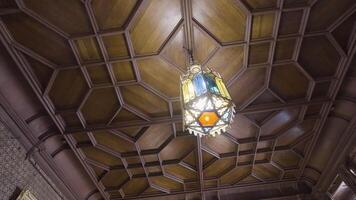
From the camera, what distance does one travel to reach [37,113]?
5508mm

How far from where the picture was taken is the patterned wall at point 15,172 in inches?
190

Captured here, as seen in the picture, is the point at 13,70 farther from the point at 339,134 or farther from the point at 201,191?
the point at 339,134

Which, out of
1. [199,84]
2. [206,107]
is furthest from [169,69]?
[206,107]

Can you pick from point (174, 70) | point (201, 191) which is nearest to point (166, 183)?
point (201, 191)

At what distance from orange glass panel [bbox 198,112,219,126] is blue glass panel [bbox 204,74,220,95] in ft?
0.95

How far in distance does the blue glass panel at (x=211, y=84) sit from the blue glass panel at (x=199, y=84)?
0.17 feet

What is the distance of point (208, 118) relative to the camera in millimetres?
3766

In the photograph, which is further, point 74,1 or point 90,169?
point 90,169

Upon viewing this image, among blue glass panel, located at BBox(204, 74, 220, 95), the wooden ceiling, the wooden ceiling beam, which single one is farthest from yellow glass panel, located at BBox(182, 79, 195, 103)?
the wooden ceiling beam

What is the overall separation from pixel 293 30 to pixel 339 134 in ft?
9.87

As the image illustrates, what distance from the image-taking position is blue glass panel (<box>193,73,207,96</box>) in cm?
383

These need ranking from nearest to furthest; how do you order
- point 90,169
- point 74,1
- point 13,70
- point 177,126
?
point 74,1 < point 13,70 < point 177,126 < point 90,169

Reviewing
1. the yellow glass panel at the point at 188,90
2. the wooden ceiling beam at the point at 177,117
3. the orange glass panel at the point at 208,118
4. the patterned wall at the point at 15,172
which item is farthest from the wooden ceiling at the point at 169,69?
the orange glass panel at the point at 208,118

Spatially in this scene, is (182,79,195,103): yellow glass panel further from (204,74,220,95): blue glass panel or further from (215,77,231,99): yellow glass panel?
(215,77,231,99): yellow glass panel
